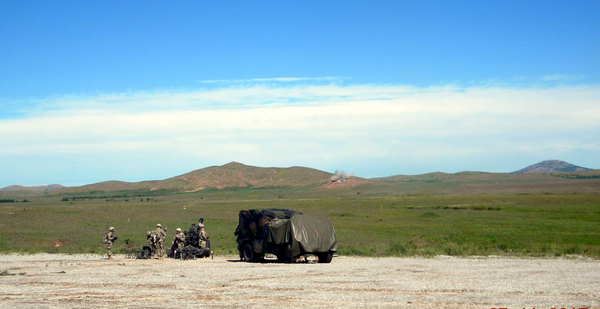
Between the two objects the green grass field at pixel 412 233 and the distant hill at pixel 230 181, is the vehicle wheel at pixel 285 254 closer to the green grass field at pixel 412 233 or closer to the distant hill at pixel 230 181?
the green grass field at pixel 412 233

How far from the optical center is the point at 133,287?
59.8 ft

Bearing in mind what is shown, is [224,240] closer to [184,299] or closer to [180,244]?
[180,244]

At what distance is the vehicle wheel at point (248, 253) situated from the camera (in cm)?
2736

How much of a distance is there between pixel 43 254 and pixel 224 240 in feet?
37.7

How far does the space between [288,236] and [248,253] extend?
2647 mm

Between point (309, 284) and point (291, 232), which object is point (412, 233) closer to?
point (291, 232)

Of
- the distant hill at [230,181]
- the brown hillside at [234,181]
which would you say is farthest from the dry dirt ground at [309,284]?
the brown hillside at [234,181]

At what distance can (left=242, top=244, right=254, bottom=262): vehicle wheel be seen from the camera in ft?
89.8

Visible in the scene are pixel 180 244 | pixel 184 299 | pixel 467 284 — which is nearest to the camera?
pixel 184 299

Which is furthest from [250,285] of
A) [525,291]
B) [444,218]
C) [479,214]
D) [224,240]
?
[479,214]

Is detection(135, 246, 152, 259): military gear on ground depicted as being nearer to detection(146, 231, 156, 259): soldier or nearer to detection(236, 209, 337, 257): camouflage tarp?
detection(146, 231, 156, 259): soldier

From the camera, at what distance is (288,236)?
2594 cm

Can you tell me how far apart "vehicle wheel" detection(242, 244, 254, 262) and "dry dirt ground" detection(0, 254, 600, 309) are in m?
1.13

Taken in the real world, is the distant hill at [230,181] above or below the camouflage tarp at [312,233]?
above
